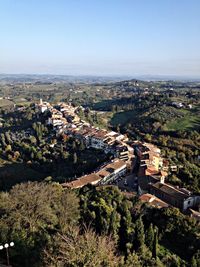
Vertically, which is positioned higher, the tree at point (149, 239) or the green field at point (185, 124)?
the green field at point (185, 124)

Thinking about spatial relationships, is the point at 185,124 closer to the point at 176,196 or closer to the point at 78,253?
the point at 176,196

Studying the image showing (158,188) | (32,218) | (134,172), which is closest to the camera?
(32,218)

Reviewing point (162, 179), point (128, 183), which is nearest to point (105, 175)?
point (128, 183)

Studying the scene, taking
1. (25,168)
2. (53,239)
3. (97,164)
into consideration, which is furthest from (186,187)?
(25,168)

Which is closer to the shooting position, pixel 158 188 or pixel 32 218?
pixel 32 218

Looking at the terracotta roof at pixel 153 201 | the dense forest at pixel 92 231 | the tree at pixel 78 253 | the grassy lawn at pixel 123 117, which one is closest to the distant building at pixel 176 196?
the terracotta roof at pixel 153 201

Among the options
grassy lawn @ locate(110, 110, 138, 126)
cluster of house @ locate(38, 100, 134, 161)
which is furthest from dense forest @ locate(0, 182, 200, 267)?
grassy lawn @ locate(110, 110, 138, 126)

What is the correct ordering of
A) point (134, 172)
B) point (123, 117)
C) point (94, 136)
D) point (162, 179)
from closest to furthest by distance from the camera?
point (162, 179)
point (134, 172)
point (94, 136)
point (123, 117)

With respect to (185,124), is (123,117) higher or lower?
lower

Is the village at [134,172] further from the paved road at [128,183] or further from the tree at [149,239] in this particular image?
the tree at [149,239]
